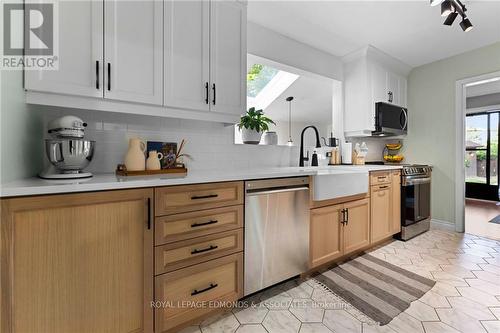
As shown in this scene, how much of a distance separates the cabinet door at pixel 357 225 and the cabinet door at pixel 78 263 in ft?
5.94

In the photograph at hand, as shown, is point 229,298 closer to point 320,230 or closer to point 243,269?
point 243,269

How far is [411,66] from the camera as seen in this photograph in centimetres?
362

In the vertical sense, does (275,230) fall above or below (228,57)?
below

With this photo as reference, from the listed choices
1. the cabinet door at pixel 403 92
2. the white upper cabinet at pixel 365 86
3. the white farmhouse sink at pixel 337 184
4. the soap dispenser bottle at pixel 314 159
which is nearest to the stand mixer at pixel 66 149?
the white farmhouse sink at pixel 337 184

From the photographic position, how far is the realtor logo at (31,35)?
43.3 inches

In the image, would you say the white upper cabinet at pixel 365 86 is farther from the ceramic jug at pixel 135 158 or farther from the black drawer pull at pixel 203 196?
the ceramic jug at pixel 135 158

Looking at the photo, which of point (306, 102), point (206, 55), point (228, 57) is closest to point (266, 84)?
point (306, 102)

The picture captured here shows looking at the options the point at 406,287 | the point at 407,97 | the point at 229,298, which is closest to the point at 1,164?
the point at 229,298

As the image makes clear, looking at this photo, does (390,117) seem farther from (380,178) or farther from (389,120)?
(380,178)

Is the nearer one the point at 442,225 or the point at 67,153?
the point at 67,153

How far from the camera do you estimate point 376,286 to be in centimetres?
187

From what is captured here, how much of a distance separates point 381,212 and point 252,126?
5.95 feet

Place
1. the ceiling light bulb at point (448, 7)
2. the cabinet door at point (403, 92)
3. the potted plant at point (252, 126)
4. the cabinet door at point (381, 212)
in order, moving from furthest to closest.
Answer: the cabinet door at point (403, 92)
the cabinet door at point (381, 212)
the potted plant at point (252, 126)
the ceiling light bulb at point (448, 7)

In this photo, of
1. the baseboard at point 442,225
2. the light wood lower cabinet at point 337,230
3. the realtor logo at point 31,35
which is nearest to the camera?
the realtor logo at point 31,35
